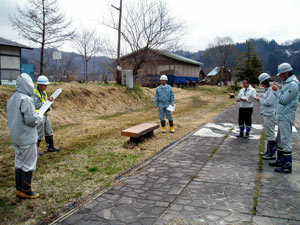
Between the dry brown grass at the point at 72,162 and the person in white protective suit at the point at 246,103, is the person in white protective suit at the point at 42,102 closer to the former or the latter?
the dry brown grass at the point at 72,162

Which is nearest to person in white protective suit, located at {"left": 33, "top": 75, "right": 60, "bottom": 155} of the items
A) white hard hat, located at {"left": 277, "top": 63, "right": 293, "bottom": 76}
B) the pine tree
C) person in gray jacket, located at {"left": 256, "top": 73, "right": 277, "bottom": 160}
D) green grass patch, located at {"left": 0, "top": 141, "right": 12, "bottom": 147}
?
green grass patch, located at {"left": 0, "top": 141, "right": 12, "bottom": 147}

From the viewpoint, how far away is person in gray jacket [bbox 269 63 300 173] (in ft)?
16.9

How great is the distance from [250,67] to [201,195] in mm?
47042

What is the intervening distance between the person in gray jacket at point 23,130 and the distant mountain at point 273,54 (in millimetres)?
94097

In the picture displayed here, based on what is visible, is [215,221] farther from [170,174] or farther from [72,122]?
[72,122]

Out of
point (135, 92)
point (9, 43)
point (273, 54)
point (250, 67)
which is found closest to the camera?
point (9, 43)

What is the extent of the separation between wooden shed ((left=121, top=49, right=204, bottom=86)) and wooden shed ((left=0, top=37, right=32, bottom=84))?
32.6 ft

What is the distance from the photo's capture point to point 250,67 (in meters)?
47.4

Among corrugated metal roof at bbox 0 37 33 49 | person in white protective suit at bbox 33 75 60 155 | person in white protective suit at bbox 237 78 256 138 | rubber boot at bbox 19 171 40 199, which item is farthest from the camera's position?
corrugated metal roof at bbox 0 37 33 49

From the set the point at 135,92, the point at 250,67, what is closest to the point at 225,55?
the point at 250,67

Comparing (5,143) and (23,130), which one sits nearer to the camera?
(23,130)

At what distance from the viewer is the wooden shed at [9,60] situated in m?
19.9

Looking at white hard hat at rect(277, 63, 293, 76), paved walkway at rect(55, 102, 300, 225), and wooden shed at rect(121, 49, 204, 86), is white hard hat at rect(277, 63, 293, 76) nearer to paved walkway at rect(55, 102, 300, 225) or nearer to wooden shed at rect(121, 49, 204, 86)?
paved walkway at rect(55, 102, 300, 225)

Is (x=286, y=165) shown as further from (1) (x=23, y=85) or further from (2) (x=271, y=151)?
(1) (x=23, y=85)
